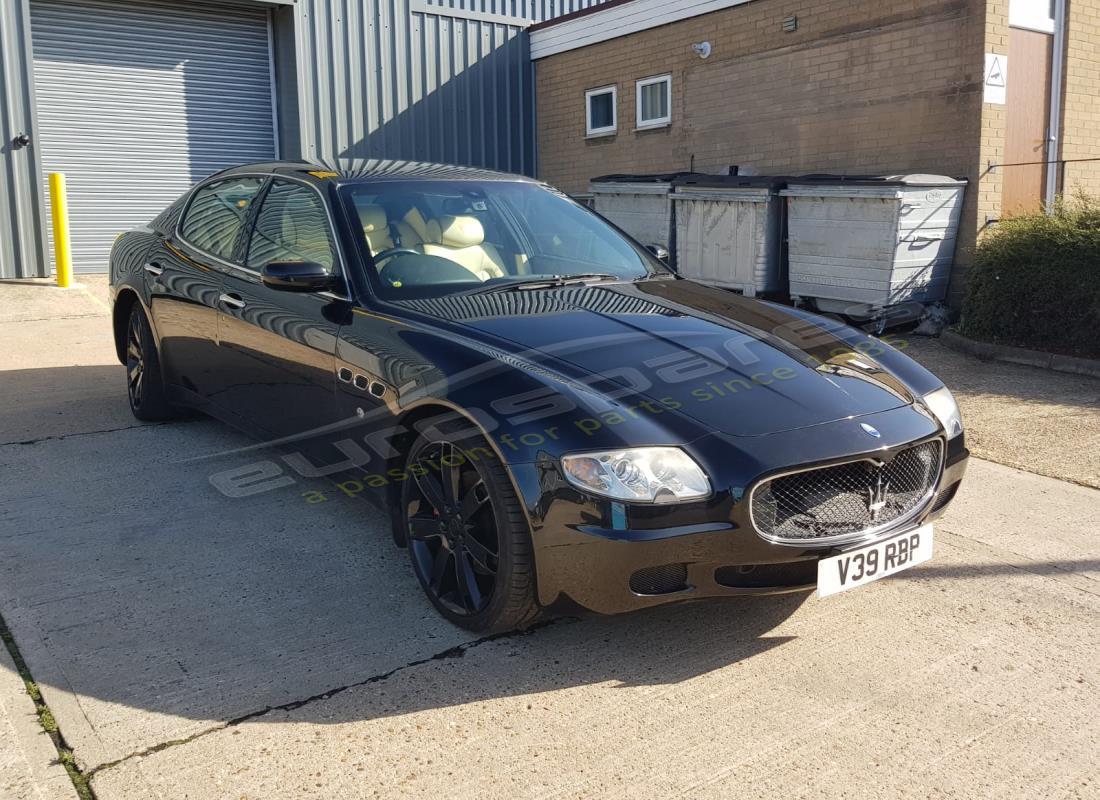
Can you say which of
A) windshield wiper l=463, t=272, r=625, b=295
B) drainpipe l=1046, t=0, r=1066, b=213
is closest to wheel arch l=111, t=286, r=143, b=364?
windshield wiper l=463, t=272, r=625, b=295

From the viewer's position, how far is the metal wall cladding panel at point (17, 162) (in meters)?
11.6

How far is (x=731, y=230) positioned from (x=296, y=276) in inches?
274

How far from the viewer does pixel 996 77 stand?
9.46 meters

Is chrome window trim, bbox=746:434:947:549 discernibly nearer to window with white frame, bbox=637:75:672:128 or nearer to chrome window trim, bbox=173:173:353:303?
chrome window trim, bbox=173:173:353:303

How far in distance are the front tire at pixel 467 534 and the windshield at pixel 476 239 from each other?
0.84 meters

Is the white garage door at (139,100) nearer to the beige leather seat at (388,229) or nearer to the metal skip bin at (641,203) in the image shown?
the metal skip bin at (641,203)

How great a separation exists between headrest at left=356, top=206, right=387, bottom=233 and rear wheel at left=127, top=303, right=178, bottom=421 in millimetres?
2020

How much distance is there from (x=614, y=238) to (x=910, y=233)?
503 centimetres

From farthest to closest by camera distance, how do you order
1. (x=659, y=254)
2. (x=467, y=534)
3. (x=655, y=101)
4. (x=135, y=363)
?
(x=655, y=101) → (x=135, y=363) → (x=659, y=254) → (x=467, y=534)

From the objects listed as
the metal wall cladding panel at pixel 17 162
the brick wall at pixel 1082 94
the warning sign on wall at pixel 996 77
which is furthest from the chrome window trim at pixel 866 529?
the metal wall cladding panel at pixel 17 162

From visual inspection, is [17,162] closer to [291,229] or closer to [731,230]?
[731,230]

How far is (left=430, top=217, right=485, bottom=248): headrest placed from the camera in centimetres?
423

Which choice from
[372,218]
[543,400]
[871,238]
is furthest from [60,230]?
[543,400]

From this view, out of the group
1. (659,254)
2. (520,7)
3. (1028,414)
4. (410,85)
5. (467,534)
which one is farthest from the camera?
(520,7)
